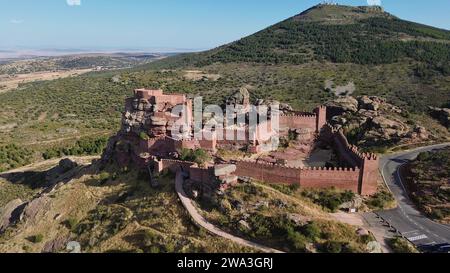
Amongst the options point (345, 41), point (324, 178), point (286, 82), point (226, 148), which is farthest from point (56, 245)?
point (345, 41)

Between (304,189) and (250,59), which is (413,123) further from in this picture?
(250,59)

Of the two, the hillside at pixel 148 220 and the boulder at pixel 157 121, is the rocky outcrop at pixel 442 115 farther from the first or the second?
the boulder at pixel 157 121

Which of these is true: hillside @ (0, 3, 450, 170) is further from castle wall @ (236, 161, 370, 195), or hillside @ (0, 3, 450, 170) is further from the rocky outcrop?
castle wall @ (236, 161, 370, 195)

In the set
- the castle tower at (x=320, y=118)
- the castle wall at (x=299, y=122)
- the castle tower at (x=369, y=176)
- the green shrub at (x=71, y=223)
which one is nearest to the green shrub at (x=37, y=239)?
the green shrub at (x=71, y=223)

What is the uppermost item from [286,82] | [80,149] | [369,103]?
[369,103]

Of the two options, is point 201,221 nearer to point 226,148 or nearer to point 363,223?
point 226,148

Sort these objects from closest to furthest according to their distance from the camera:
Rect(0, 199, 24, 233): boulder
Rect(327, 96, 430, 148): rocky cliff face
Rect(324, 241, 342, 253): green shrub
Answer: Rect(324, 241, 342, 253): green shrub
Rect(0, 199, 24, 233): boulder
Rect(327, 96, 430, 148): rocky cliff face

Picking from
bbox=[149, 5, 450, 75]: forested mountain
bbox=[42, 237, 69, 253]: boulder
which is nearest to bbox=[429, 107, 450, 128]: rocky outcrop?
bbox=[149, 5, 450, 75]: forested mountain
